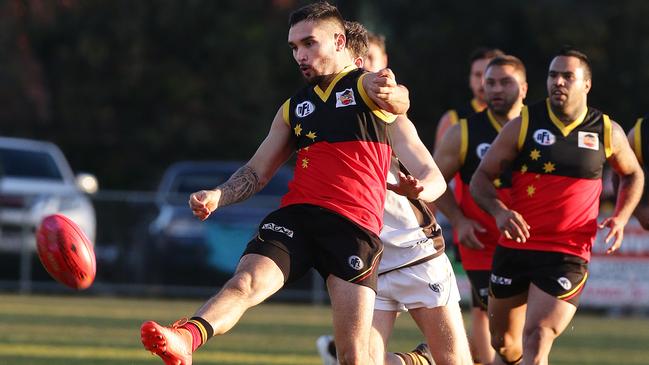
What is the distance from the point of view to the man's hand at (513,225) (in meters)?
8.99

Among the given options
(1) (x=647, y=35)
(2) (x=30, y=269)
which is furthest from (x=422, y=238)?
(1) (x=647, y=35)

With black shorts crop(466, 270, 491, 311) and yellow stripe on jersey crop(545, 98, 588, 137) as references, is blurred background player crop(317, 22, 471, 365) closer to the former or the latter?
yellow stripe on jersey crop(545, 98, 588, 137)

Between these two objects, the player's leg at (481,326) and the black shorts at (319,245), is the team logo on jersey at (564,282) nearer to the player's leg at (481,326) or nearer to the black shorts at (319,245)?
the player's leg at (481,326)

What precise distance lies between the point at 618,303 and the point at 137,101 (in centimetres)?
1406

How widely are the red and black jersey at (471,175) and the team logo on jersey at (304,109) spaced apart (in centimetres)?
274

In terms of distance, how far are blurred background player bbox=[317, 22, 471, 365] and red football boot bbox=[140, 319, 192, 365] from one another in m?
1.80

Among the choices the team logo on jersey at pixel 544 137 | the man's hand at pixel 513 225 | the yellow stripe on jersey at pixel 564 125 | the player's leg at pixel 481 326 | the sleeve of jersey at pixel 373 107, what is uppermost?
the sleeve of jersey at pixel 373 107

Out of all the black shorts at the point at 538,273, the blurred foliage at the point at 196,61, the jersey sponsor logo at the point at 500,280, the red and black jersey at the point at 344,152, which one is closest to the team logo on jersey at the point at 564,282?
the black shorts at the point at 538,273

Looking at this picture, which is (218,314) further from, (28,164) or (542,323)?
(28,164)

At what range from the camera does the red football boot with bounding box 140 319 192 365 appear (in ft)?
21.6

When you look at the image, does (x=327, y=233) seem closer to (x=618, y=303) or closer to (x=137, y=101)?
(x=618, y=303)

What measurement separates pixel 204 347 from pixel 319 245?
21.4 feet

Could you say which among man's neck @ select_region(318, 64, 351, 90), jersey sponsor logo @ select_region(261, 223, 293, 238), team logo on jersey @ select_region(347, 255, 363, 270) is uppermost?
man's neck @ select_region(318, 64, 351, 90)

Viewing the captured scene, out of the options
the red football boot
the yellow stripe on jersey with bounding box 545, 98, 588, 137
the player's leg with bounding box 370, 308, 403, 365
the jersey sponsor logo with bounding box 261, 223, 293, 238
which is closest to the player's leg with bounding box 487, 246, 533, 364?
the yellow stripe on jersey with bounding box 545, 98, 588, 137
